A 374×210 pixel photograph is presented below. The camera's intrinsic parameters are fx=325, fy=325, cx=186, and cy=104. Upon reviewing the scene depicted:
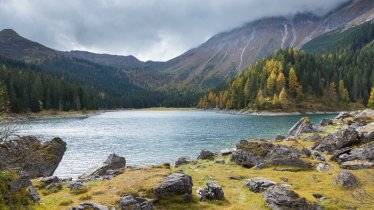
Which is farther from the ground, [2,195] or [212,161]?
[2,195]

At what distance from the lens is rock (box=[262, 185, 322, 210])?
2364 centimetres

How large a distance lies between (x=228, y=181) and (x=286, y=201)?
9948 mm

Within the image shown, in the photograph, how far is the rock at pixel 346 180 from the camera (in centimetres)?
2873

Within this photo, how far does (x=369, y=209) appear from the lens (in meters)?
22.5

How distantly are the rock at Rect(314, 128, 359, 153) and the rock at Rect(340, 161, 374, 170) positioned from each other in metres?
7.30

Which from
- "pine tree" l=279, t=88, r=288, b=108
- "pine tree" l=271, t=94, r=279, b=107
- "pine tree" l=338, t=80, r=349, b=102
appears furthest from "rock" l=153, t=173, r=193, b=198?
"pine tree" l=338, t=80, r=349, b=102

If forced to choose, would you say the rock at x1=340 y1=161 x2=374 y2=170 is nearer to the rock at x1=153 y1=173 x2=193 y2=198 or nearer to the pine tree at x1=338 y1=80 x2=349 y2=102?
the rock at x1=153 y1=173 x2=193 y2=198

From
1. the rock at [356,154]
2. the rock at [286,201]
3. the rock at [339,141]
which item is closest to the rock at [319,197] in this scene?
the rock at [286,201]

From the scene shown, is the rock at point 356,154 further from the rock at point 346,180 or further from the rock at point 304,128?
the rock at point 304,128

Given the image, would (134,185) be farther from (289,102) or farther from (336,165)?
(289,102)

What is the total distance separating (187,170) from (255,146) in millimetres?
10717

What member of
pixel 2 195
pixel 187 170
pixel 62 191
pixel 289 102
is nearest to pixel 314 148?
pixel 187 170

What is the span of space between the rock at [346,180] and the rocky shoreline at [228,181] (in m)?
0.08

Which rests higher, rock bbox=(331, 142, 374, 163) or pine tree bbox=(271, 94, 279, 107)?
pine tree bbox=(271, 94, 279, 107)
